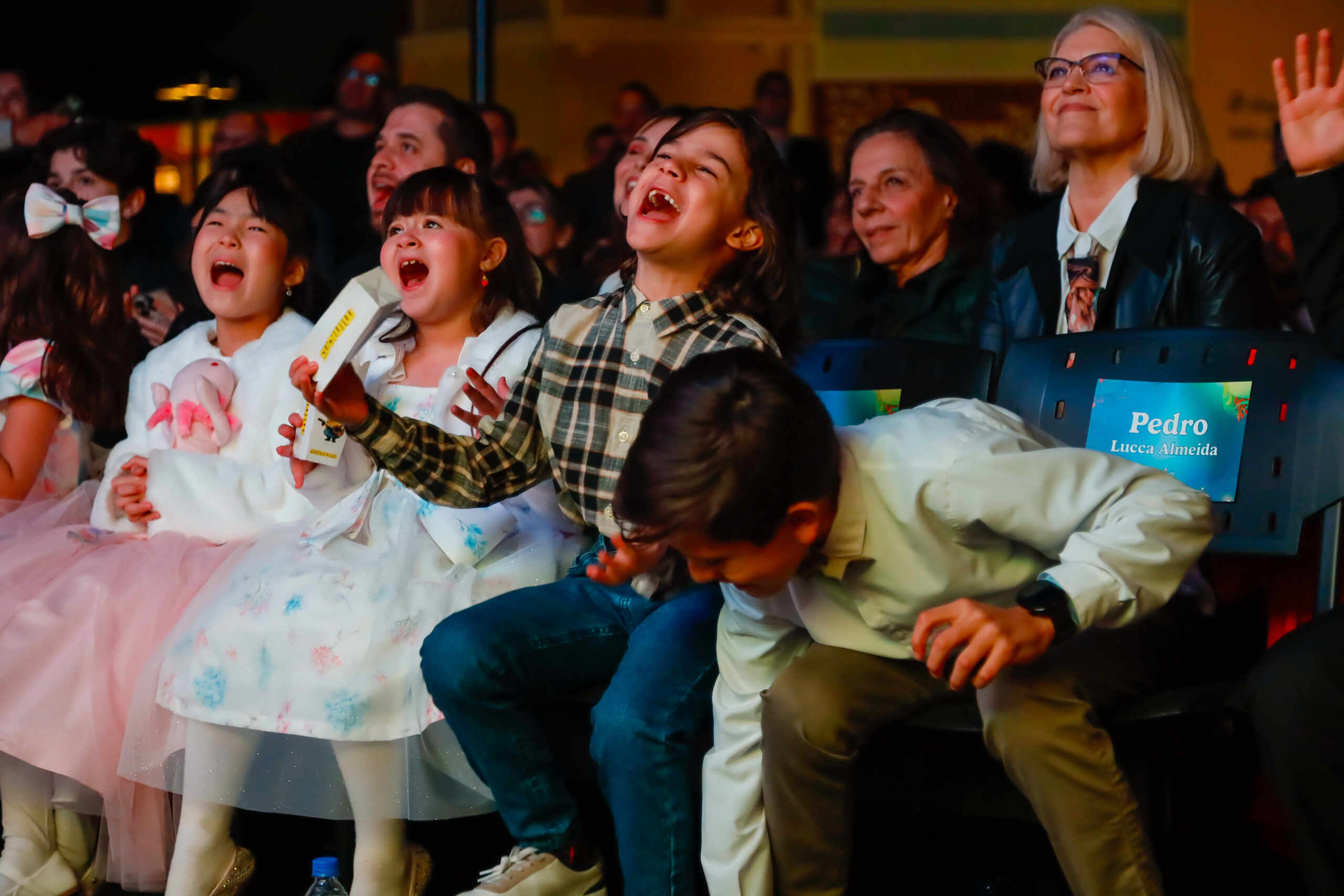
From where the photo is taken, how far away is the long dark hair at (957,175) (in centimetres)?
324

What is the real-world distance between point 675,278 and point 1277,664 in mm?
1077

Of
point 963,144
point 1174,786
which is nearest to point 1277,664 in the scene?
point 1174,786

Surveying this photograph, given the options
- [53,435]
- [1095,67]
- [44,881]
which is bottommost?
[44,881]

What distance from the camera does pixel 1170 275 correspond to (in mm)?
2674

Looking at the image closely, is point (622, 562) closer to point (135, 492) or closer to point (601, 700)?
point (601, 700)

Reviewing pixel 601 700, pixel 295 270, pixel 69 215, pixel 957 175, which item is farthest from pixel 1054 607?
pixel 69 215

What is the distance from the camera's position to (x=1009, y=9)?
31.2 feet

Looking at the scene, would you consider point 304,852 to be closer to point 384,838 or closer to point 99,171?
point 384,838

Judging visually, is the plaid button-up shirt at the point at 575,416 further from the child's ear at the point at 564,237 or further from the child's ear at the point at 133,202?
the child's ear at the point at 564,237

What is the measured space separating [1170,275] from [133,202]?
239cm

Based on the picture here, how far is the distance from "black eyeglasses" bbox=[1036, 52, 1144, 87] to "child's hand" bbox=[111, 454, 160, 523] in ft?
6.17

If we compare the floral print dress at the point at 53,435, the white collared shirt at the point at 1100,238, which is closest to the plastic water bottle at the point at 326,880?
the floral print dress at the point at 53,435

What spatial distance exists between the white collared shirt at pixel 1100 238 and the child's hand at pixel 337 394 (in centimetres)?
134

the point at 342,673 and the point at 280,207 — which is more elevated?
the point at 280,207
